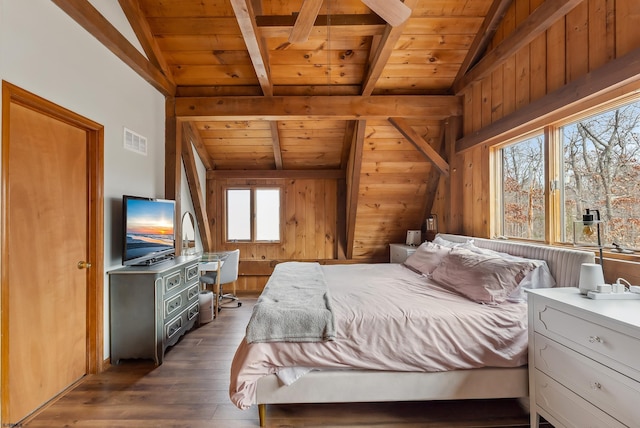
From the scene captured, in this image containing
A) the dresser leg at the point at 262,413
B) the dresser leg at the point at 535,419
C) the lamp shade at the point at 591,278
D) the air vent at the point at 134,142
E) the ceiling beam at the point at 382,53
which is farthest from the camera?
the air vent at the point at 134,142

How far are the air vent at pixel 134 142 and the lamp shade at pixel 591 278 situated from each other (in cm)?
362

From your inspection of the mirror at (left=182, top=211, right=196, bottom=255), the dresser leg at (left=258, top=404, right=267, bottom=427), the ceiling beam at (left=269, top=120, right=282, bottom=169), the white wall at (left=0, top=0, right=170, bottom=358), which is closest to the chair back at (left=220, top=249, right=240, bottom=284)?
the mirror at (left=182, top=211, right=196, bottom=255)

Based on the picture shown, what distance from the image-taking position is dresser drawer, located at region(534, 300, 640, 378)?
1225mm

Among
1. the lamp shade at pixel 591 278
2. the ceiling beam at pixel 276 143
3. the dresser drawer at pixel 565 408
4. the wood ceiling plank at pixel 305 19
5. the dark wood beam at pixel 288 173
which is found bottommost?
the dresser drawer at pixel 565 408

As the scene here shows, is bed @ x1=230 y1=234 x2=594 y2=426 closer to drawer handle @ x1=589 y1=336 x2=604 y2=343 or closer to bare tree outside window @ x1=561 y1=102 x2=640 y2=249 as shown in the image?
bare tree outside window @ x1=561 y1=102 x2=640 y2=249

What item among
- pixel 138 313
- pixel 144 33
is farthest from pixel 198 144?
pixel 138 313

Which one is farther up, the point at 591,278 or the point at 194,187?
the point at 194,187

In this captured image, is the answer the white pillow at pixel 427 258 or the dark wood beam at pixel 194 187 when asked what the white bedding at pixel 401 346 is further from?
the dark wood beam at pixel 194 187

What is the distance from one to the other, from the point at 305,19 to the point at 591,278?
218 cm

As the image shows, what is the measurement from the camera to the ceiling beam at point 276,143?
413cm

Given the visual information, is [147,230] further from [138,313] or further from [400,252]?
[400,252]

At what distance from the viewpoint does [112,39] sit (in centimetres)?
251

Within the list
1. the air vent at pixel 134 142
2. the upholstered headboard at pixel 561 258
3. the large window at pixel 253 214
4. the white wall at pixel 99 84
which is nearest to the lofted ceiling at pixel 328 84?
the white wall at pixel 99 84

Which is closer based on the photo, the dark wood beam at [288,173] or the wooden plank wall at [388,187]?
the wooden plank wall at [388,187]
